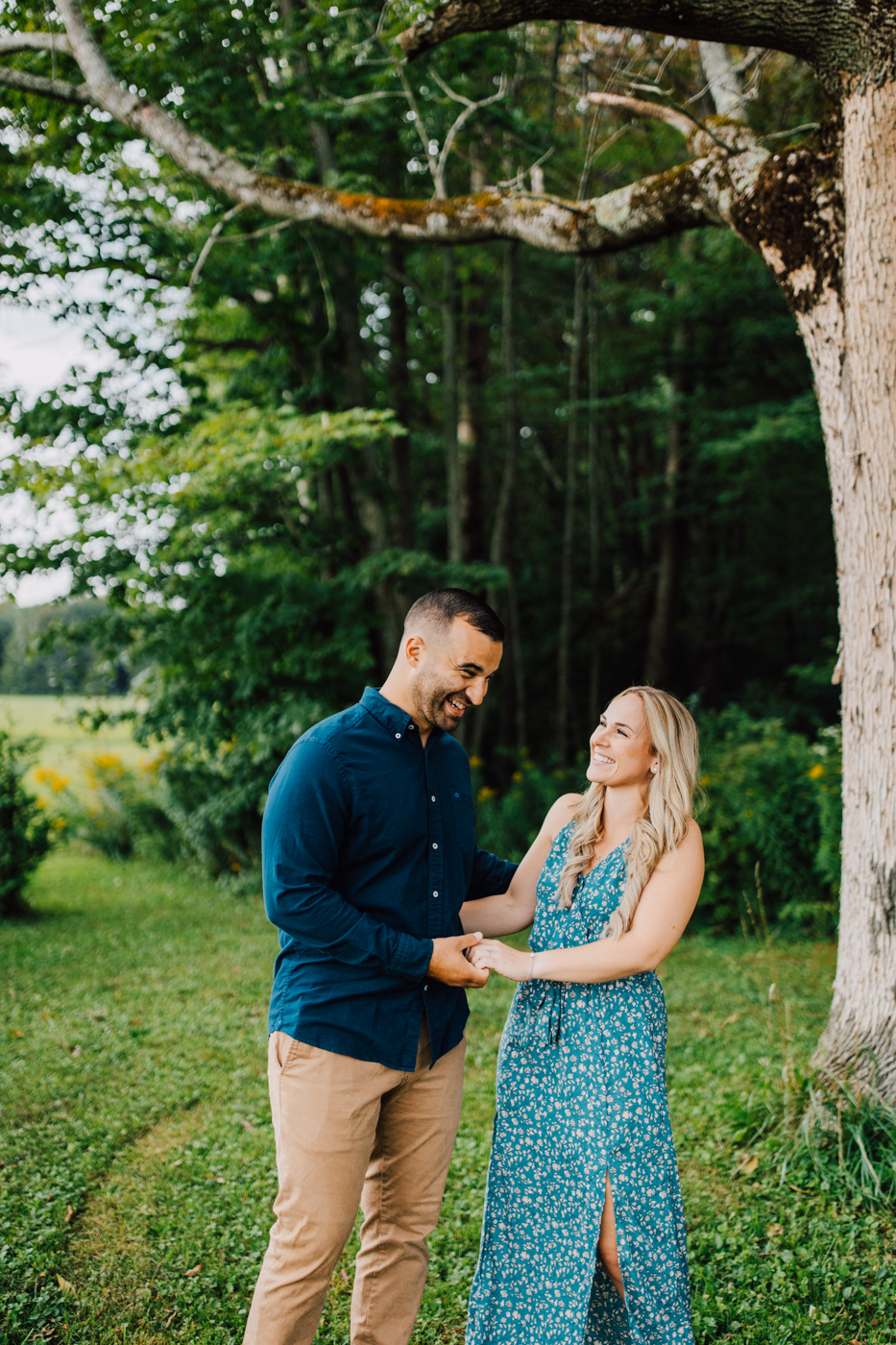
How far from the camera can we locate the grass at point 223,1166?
283 centimetres

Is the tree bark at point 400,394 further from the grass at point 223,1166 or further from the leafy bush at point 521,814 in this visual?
the grass at point 223,1166

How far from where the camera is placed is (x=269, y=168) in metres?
7.38

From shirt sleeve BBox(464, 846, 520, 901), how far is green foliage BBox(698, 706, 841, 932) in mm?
4349

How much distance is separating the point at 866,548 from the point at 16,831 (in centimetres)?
677

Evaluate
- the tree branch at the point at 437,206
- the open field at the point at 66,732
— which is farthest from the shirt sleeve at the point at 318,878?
the open field at the point at 66,732

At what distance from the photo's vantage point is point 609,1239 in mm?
2205

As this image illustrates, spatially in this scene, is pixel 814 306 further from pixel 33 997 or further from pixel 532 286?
pixel 532 286

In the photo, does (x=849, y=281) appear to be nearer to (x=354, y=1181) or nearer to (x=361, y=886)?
(x=361, y=886)

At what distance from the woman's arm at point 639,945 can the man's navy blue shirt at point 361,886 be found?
20 centimetres

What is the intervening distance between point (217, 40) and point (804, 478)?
837cm

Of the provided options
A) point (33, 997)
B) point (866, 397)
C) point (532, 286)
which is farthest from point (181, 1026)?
point (532, 286)

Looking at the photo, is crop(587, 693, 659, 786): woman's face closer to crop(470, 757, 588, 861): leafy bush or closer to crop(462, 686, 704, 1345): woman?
crop(462, 686, 704, 1345): woman

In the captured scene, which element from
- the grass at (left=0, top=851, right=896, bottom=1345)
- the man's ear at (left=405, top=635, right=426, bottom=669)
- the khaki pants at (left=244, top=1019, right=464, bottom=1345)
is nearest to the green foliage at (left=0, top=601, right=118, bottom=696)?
the grass at (left=0, top=851, right=896, bottom=1345)

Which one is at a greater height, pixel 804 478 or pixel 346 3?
pixel 346 3
